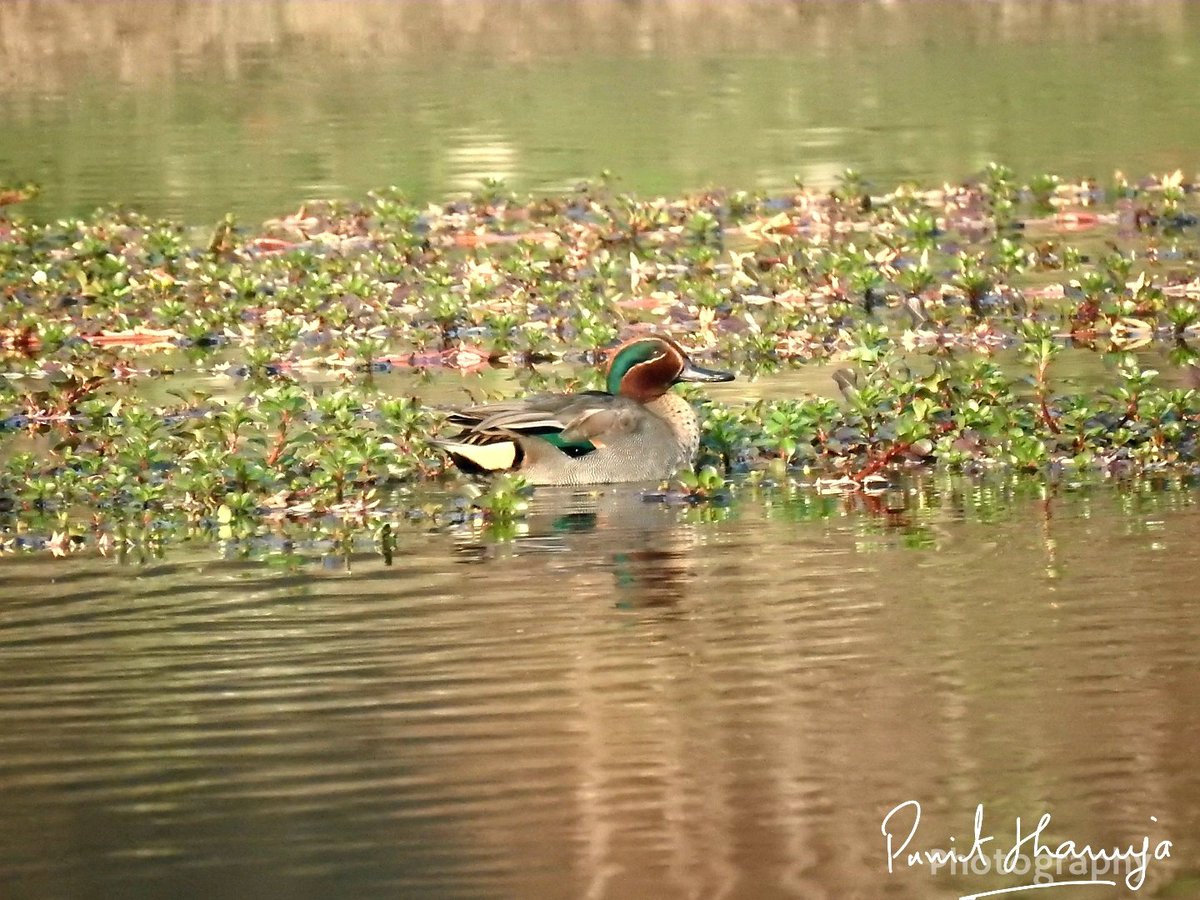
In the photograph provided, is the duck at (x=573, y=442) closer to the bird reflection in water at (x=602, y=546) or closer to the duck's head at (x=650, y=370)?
the bird reflection in water at (x=602, y=546)

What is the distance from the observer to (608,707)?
27.8 feet

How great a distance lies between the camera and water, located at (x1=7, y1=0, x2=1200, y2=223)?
95.6 feet

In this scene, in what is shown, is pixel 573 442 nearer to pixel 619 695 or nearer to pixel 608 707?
pixel 619 695

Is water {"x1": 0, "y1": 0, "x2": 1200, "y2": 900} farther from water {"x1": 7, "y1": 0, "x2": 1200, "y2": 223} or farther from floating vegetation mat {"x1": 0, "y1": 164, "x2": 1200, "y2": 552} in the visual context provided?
water {"x1": 7, "y1": 0, "x2": 1200, "y2": 223}

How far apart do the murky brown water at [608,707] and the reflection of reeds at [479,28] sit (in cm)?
3276

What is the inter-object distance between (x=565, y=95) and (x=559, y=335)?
774 inches

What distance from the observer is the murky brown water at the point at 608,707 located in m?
7.11

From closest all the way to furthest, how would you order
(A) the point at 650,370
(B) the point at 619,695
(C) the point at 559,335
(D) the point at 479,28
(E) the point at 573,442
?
(B) the point at 619,695 < (E) the point at 573,442 < (A) the point at 650,370 < (C) the point at 559,335 < (D) the point at 479,28

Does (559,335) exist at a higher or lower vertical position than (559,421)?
higher

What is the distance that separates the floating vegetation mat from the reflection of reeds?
1909 cm

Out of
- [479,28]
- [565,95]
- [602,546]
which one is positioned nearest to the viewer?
[602,546]

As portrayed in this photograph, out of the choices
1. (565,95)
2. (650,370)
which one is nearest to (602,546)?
(650,370)

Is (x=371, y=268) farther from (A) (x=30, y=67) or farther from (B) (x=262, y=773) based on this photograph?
(A) (x=30, y=67)

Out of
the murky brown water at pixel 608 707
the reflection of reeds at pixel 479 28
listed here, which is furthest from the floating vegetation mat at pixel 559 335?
the reflection of reeds at pixel 479 28
